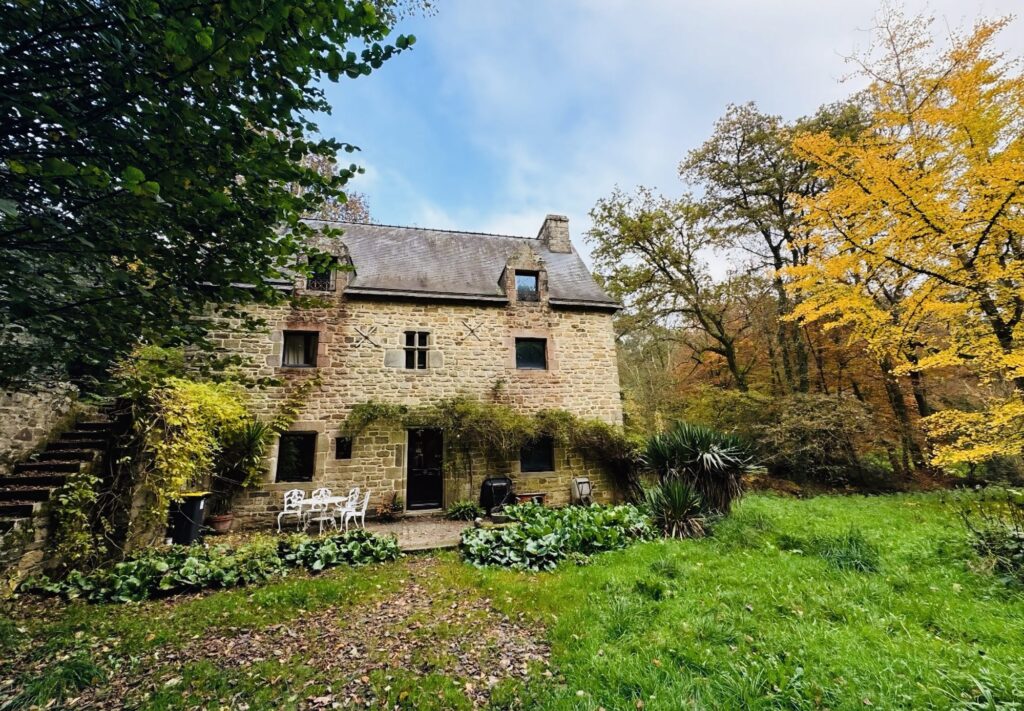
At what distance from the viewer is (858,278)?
10.2 meters

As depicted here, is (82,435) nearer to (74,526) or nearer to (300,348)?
(74,526)

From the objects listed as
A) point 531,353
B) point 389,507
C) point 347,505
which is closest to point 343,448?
point 347,505

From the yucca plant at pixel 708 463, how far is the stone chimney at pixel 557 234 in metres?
8.20

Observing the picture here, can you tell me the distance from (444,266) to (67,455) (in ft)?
29.1

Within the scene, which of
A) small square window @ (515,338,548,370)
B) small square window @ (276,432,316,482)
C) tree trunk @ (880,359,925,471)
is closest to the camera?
small square window @ (276,432,316,482)

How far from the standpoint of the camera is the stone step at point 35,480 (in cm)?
530

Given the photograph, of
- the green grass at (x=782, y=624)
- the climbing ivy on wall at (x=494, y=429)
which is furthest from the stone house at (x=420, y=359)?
the green grass at (x=782, y=624)

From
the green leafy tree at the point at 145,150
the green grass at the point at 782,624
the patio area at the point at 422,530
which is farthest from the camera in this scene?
the patio area at the point at 422,530

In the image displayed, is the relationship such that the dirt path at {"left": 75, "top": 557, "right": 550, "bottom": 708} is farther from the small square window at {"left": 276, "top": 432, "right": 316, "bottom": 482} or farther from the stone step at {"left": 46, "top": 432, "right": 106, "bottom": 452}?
the small square window at {"left": 276, "top": 432, "right": 316, "bottom": 482}

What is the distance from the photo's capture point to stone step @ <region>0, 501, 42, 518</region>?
4824 millimetres

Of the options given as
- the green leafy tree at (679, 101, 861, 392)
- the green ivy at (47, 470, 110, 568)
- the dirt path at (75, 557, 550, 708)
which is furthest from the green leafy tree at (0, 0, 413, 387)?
the green leafy tree at (679, 101, 861, 392)

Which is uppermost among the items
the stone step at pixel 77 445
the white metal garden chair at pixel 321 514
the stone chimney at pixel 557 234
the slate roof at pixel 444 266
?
the stone chimney at pixel 557 234

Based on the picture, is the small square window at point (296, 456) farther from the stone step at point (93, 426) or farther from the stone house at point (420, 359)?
the stone step at point (93, 426)

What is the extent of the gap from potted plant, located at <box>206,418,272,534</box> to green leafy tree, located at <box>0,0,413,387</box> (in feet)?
20.2
